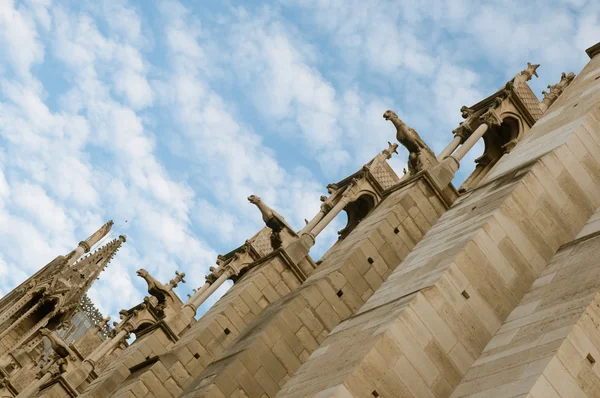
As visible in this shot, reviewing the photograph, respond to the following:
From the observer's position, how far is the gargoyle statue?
2433cm

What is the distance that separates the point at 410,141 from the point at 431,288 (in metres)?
9.89

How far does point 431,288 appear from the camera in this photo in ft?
41.7

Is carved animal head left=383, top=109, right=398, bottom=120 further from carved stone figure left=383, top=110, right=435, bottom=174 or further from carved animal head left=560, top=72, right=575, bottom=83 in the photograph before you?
carved animal head left=560, top=72, right=575, bottom=83

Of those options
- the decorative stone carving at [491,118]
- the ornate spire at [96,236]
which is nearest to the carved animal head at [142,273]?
the decorative stone carving at [491,118]

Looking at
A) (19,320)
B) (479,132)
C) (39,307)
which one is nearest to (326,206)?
(479,132)

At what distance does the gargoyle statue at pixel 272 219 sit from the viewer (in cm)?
2433

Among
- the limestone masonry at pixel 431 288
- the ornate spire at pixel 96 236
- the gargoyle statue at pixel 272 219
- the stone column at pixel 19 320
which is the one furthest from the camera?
the ornate spire at pixel 96 236

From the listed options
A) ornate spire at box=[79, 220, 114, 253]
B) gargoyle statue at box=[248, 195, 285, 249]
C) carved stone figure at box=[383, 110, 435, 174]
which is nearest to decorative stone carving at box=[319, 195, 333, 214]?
gargoyle statue at box=[248, 195, 285, 249]

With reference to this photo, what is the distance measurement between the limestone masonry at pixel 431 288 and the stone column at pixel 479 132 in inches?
1.3

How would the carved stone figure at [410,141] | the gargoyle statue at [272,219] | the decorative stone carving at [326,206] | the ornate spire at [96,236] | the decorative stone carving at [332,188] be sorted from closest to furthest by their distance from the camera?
the carved stone figure at [410,141] < the gargoyle statue at [272,219] < the decorative stone carving at [326,206] < the decorative stone carving at [332,188] < the ornate spire at [96,236]

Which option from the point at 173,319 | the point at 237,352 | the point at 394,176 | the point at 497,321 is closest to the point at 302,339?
the point at 237,352

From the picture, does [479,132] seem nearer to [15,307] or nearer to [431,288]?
[431,288]

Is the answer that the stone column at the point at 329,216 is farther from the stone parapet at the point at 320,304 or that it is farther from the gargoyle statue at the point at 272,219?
the stone parapet at the point at 320,304

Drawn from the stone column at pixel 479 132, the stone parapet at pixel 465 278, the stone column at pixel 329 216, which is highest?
the stone column at pixel 329 216
